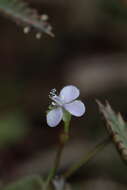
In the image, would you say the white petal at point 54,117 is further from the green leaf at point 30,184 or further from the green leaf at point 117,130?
the green leaf at point 30,184

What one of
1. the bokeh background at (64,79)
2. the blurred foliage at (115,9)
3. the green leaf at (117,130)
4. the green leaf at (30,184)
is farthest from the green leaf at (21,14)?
the blurred foliage at (115,9)

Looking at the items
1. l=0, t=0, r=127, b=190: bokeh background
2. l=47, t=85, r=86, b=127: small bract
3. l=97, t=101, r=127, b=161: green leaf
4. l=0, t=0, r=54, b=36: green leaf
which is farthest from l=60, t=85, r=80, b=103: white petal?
l=0, t=0, r=127, b=190: bokeh background

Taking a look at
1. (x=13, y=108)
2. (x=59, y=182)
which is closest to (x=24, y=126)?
(x=13, y=108)

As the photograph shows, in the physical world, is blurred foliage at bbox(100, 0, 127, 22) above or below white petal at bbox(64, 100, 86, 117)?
above

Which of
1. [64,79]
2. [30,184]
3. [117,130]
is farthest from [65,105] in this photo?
[64,79]

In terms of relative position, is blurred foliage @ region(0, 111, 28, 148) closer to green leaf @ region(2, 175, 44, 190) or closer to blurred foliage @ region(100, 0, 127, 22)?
blurred foliage @ region(100, 0, 127, 22)

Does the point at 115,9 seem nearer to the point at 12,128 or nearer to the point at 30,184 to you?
the point at 12,128

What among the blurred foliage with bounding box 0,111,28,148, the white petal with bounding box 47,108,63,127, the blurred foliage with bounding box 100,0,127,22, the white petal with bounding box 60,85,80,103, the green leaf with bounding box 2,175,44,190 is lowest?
the green leaf with bounding box 2,175,44,190

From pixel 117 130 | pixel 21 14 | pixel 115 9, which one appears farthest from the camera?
pixel 115 9
